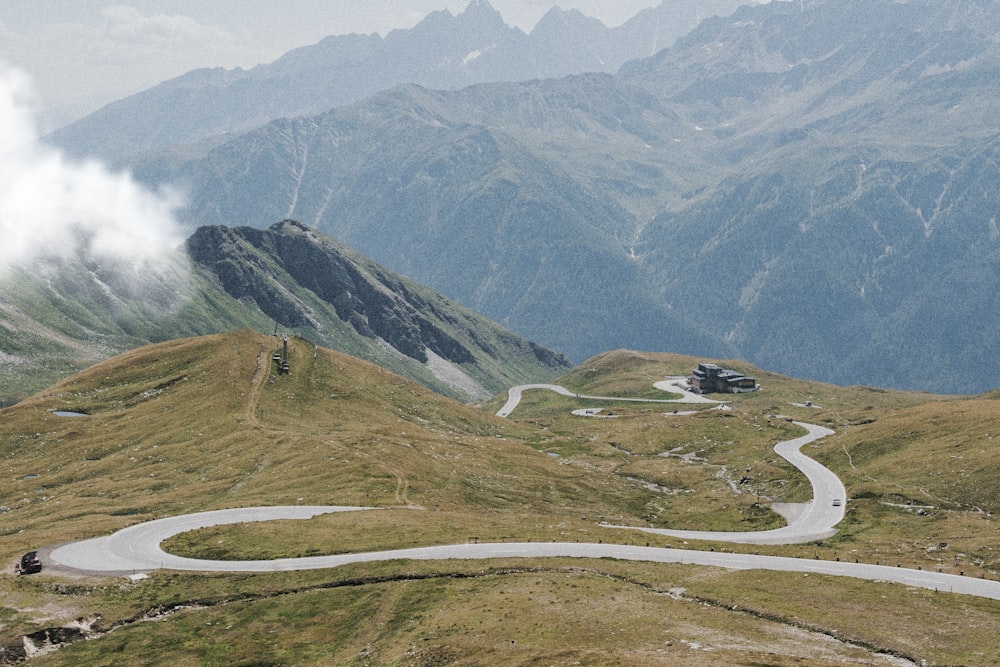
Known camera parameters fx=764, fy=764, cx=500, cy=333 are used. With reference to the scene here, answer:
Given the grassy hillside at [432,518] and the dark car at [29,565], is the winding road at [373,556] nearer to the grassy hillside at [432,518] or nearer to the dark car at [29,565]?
the dark car at [29,565]

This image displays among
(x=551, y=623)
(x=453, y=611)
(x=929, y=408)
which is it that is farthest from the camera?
(x=929, y=408)

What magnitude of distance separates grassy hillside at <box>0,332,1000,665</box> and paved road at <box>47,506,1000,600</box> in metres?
2.67

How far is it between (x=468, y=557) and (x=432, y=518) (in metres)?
17.7

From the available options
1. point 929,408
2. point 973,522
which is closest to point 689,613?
point 973,522

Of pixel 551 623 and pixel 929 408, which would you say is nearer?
pixel 551 623

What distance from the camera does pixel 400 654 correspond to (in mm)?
62375

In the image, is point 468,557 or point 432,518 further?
point 432,518

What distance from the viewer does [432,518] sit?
101 m

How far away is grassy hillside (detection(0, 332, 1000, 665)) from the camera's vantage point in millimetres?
64500

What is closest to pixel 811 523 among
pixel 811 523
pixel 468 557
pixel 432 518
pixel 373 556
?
pixel 811 523

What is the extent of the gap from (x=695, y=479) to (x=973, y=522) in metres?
53.9

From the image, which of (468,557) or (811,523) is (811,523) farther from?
(468,557)

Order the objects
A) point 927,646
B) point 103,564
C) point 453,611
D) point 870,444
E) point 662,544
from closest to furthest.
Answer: point 927,646 → point 453,611 → point 103,564 → point 662,544 → point 870,444

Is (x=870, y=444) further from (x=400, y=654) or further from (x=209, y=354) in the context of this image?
(x=209, y=354)
